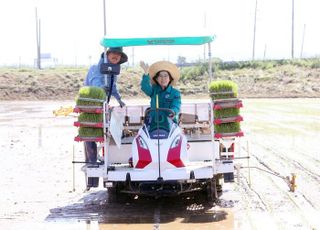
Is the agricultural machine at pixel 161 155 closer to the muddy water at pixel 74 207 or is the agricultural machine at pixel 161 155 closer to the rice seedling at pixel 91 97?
the rice seedling at pixel 91 97

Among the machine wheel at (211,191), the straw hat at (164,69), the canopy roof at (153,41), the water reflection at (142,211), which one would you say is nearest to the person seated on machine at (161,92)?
the straw hat at (164,69)

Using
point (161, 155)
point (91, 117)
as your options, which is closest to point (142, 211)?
point (161, 155)

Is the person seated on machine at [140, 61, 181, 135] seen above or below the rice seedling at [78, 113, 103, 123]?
above

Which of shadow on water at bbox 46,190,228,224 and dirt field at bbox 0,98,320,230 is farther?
shadow on water at bbox 46,190,228,224

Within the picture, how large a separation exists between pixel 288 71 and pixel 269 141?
39.3 m

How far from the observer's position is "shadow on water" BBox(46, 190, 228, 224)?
926 cm

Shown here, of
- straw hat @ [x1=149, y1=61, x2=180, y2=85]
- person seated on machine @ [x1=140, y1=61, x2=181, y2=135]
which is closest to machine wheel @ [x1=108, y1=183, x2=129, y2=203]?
person seated on machine @ [x1=140, y1=61, x2=181, y2=135]

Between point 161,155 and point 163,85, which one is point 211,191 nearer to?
point 161,155

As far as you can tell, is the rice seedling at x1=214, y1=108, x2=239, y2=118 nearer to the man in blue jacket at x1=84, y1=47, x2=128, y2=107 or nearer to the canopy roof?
the canopy roof

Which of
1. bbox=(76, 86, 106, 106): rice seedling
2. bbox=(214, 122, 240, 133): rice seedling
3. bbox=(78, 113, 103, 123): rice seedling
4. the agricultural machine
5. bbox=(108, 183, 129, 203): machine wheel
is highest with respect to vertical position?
bbox=(76, 86, 106, 106): rice seedling

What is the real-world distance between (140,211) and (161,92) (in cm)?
178

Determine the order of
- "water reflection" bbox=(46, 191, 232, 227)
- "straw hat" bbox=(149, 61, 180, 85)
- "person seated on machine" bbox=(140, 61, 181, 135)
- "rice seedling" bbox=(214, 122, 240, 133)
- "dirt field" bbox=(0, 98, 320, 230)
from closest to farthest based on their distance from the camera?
"dirt field" bbox=(0, 98, 320, 230) → "water reflection" bbox=(46, 191, 232, 227) → "rice seedling" bbox=(214, 122, 240, 133) → "person seated on machine" bbox=(140, 61, 181, 135) → "straw hat" bbox=(149, 61, 180, 85)

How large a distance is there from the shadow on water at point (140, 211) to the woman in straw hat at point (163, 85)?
1.33 meters

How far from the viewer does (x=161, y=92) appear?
33.6 ft
